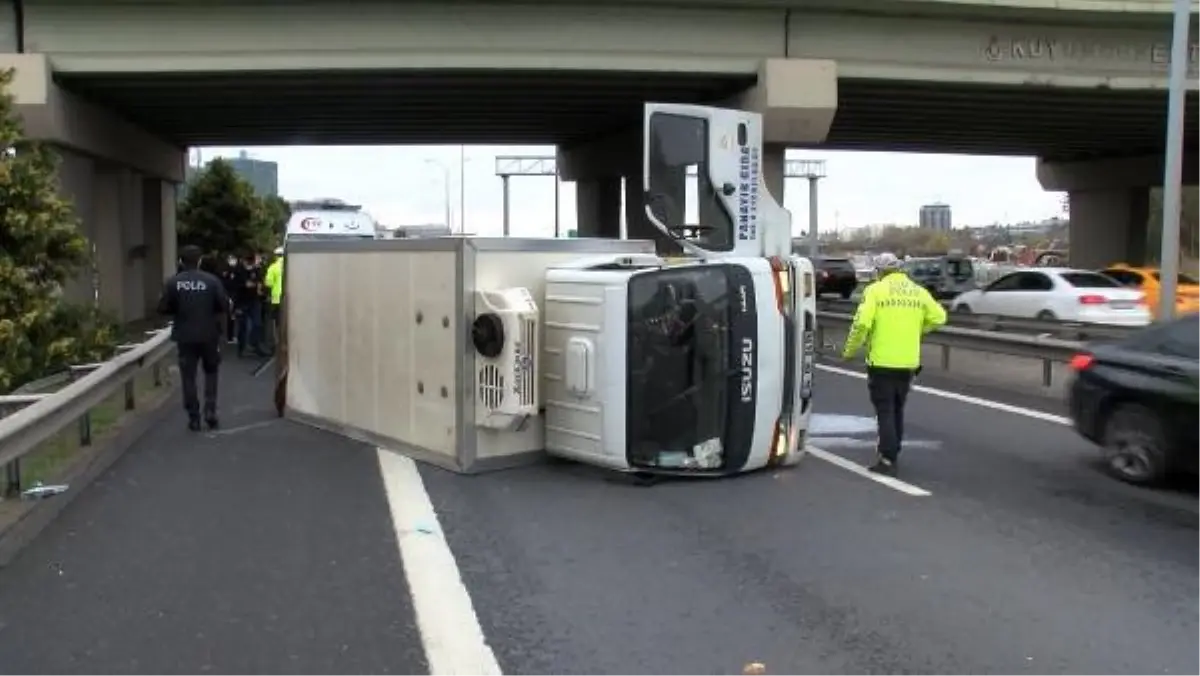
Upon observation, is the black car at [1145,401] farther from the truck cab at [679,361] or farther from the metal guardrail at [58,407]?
the metal guardrail at [58,407]

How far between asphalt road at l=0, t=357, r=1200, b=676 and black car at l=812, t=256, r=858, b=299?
33.6 m

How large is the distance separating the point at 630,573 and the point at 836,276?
3762cm

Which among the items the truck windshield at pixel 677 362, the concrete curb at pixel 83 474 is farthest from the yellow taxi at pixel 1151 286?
the concrete curb at pixel 83 474

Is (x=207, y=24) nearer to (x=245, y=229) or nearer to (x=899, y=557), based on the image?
(x=899, y=557)

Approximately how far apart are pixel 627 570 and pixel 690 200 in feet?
14.0

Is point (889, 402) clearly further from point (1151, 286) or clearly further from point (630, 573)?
point (1151, 286)

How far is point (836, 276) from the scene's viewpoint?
42625 mm

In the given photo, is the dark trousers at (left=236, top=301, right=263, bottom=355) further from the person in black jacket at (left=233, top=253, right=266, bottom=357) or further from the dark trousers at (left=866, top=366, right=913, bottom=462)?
the dark trousers at (left=866, top=366, right=913, bottom=462)

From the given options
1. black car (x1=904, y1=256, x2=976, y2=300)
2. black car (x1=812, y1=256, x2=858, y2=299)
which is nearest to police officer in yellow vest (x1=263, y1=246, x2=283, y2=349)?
black car (x1=904, y1=256, x2=976, y2=300)

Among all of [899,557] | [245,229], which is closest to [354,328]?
[899,557]

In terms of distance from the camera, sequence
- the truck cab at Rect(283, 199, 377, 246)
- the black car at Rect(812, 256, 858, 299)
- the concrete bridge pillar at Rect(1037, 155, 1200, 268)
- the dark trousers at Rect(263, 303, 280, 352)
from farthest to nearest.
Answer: the black car at Rect(812, 256, 858, 299)
the concrete bridge pillar at Rect(1037, 155, 1200, 268)
the truck cab at Rect(283, 199, 377, 246)
the dark trousers at Rect(263, 303, 280, 352)

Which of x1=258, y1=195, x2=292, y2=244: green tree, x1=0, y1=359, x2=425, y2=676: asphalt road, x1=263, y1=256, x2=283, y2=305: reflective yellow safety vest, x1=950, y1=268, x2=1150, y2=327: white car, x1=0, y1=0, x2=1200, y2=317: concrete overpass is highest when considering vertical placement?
x1=0, y1=0, x2=1200, y2=317: concrete overpass

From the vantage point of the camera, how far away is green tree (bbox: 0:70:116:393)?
12156 mm

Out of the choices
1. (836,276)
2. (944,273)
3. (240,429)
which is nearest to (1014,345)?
(240,429)
